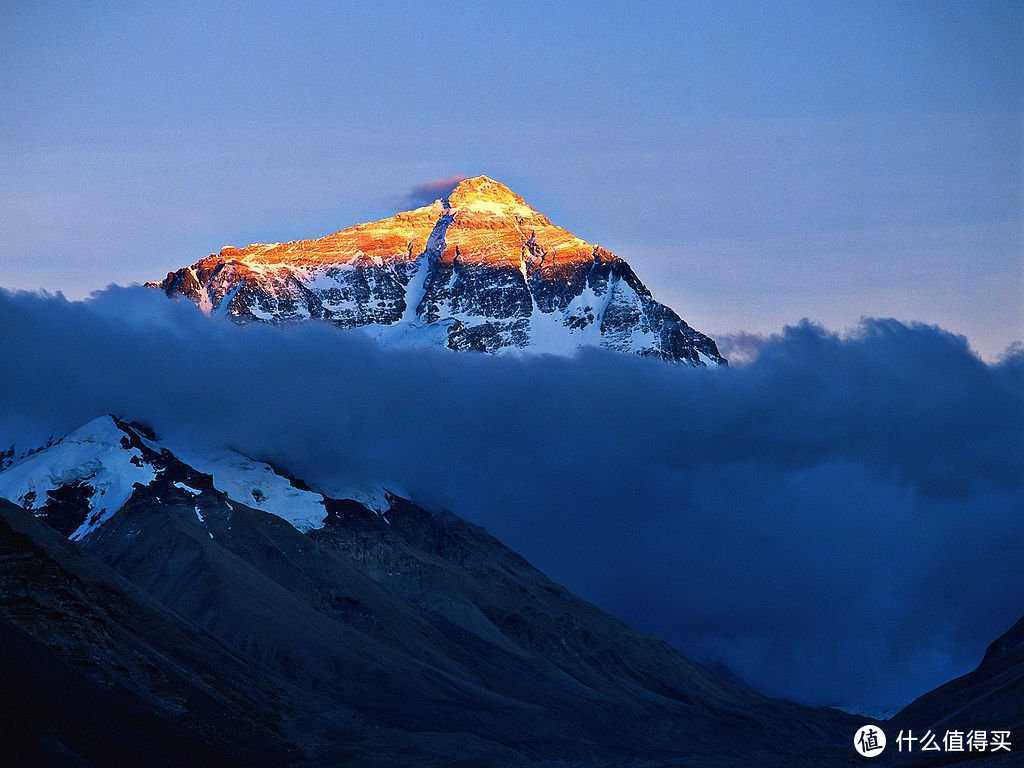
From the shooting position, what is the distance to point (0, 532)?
19288cm

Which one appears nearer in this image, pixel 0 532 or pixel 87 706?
pixel 87 706

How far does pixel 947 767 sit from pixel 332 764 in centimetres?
6940

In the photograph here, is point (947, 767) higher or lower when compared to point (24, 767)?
higher

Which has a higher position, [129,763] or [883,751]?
[883,751]

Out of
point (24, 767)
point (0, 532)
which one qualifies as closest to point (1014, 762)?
point (24, 767)

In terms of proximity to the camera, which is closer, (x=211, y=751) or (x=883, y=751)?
(x=211, y=751)

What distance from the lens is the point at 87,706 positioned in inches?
6152

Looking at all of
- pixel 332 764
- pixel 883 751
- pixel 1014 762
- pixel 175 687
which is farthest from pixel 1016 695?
pixel 175 687

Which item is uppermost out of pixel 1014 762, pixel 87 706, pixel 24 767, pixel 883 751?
pixel 883 751

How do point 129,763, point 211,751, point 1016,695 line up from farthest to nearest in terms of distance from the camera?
1. point 1016,695
2. point 211,751
3. point 129,763

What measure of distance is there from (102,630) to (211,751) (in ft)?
81.5

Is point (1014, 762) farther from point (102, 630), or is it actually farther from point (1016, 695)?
point (102, 630)

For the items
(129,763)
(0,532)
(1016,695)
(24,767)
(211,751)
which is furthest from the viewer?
(0,532)

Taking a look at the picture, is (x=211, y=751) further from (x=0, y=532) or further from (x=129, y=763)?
(x=0, y=532)
